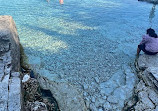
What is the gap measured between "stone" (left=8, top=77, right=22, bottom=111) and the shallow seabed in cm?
150

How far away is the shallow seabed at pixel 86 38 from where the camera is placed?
13.8 ft

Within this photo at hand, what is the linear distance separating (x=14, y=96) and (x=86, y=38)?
4194mm

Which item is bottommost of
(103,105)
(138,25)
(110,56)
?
(103,105)

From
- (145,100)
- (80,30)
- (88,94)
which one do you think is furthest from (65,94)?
(80,30)

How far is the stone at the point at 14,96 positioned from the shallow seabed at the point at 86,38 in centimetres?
150

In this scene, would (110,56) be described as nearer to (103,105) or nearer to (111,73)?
(111,73)

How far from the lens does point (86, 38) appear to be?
632 cm

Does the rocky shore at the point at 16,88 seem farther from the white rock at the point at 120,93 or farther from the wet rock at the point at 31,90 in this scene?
the white rock at the point at 120,93

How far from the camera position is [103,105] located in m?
3.47

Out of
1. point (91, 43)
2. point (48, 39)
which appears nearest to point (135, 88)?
point (91, 43)

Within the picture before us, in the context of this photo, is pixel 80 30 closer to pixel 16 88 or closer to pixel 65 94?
Result: pixel 65 94

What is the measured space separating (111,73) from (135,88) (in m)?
0.79

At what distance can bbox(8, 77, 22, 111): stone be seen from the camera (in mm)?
2389

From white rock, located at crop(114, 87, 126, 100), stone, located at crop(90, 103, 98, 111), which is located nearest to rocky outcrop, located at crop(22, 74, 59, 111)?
stone, located at crop(90, 103, 98, 111)
